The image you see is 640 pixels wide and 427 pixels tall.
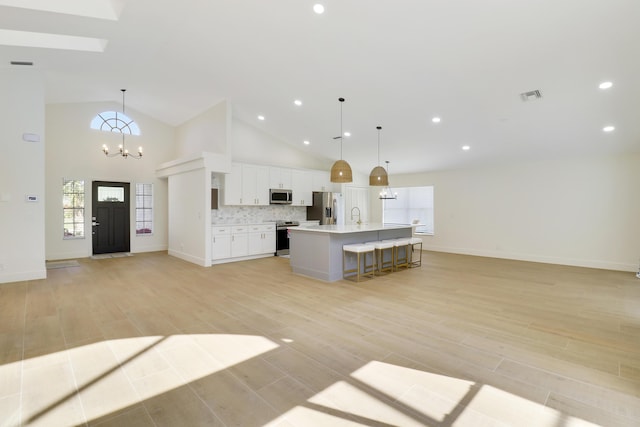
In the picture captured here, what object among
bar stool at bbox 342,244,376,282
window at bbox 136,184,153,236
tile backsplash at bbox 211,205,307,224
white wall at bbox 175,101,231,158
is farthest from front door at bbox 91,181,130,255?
bar stool at bbox 342,244,376,282

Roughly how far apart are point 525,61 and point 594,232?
15.6ft

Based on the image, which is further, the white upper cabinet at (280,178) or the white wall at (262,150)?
the white upper cabinet at (280,178)

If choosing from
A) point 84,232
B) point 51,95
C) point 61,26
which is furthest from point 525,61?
point 84,232

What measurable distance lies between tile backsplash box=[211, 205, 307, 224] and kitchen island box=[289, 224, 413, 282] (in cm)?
257

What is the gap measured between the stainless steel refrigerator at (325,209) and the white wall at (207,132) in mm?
3131

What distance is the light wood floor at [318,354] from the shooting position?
77.4 inches

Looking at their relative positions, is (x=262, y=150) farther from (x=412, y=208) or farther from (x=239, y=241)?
(x=412, y=208)

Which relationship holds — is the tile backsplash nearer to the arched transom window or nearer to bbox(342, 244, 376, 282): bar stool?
the arched transom window

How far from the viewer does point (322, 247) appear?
5.48 metres

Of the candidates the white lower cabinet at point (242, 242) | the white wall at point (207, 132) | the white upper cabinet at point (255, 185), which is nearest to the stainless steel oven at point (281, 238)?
the white lower cabinet at point (242, 242)

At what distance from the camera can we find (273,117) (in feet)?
24.5

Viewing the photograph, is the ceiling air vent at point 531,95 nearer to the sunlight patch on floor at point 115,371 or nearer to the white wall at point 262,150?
the sunlight patch on floor at point 115,371

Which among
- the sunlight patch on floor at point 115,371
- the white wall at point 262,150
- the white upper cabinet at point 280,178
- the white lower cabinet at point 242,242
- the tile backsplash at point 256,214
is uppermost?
the white wall at point 262,150

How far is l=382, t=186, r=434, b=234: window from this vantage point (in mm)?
9805
